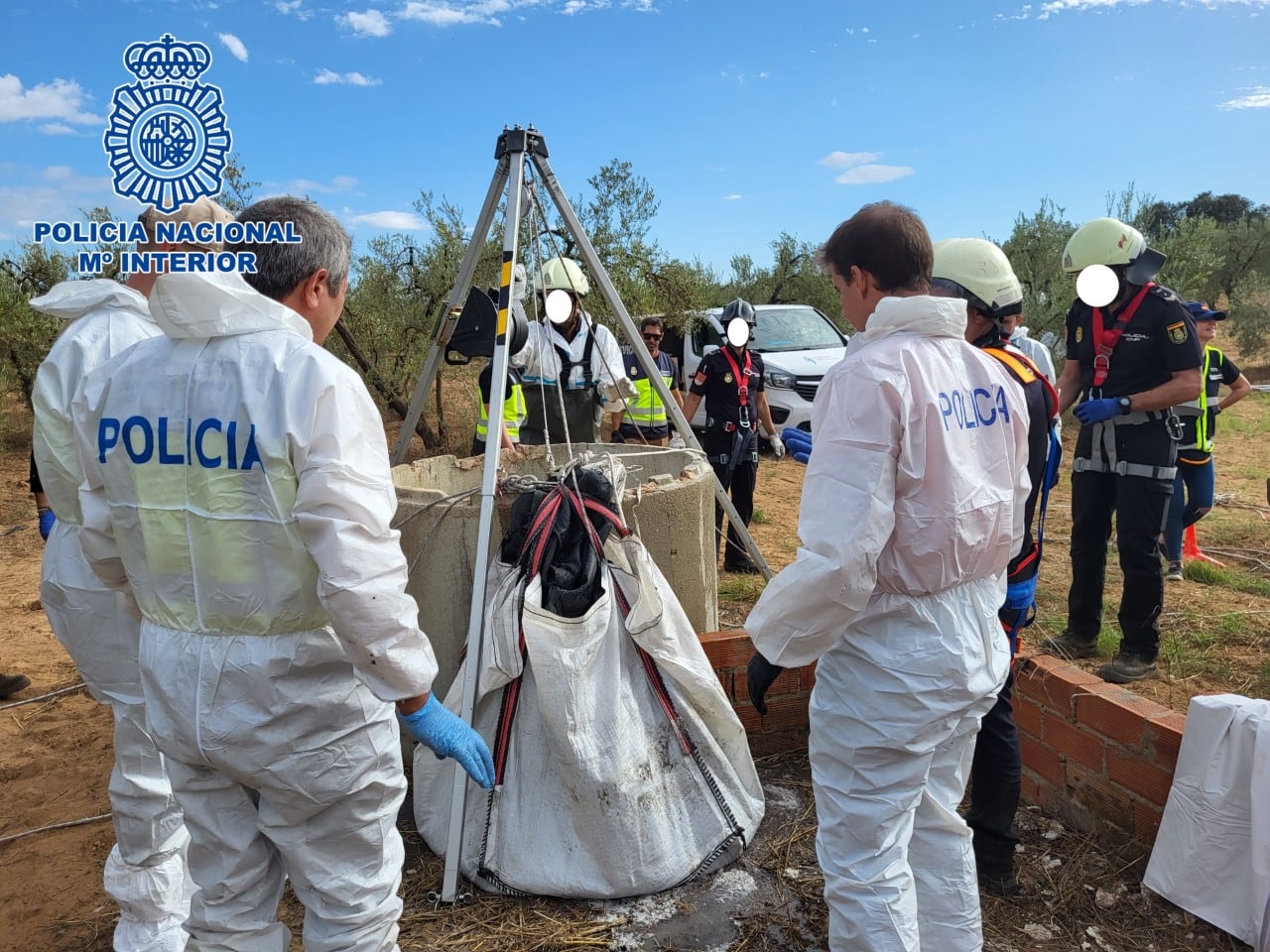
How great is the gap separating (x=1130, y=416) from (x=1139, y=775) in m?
1.88

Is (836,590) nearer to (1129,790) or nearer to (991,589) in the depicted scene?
(991,589)

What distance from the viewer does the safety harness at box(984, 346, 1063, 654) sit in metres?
2.34

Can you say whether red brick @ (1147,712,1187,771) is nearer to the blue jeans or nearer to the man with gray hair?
the man with gray hair

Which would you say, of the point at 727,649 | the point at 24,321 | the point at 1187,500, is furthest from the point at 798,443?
the point at 24,321

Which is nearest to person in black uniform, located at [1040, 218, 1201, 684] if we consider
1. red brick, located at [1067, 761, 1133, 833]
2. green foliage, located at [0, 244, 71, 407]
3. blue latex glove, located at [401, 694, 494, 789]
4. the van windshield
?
red brick, located at [1067, 761, 1133, 833]

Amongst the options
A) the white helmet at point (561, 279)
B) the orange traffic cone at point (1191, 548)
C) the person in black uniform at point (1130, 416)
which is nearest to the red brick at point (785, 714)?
the person in black uniform at point (1130, 416)

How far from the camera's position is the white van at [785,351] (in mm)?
10148

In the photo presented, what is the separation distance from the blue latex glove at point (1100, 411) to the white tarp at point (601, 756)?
2.26m

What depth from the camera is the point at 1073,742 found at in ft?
9.25

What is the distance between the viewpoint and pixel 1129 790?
2648 millimetres

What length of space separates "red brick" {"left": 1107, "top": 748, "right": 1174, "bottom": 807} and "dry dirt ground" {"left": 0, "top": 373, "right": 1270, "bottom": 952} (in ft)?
0.65

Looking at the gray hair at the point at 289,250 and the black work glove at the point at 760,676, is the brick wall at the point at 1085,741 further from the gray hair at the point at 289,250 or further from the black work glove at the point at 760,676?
the gray hair at the point at 289,250

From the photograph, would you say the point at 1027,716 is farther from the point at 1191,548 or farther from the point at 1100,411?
the point at 1191,548

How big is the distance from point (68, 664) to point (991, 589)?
16.4ft
